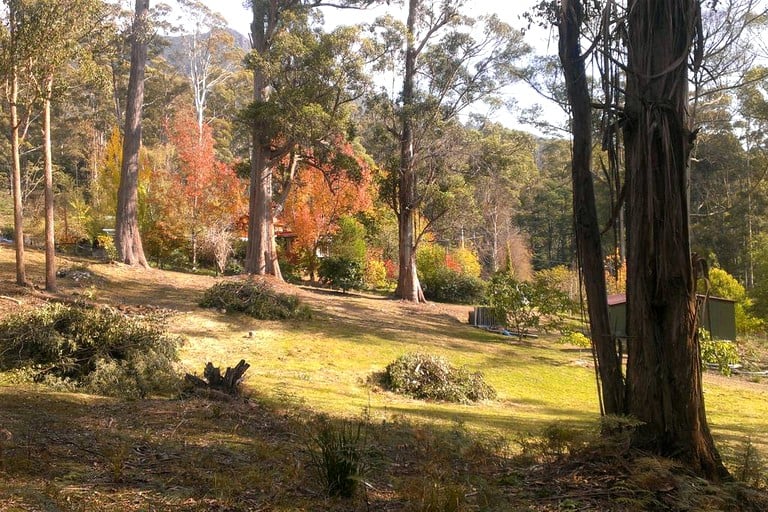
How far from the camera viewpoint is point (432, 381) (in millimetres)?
9711

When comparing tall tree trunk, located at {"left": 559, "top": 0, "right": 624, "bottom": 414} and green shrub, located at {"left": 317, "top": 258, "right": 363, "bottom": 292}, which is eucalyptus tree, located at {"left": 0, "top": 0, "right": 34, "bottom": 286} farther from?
green shrub, located at {"left": 317, "top": 258, "right": 363, "bottom": 292}

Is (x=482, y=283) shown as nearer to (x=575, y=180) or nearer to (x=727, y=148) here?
(x=727, y=148)

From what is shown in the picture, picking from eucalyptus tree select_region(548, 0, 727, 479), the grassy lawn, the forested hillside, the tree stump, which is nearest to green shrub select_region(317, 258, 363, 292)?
the forested hillside

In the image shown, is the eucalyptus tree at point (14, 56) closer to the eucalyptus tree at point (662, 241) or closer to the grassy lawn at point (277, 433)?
the grassy lawn at point (277, 433)

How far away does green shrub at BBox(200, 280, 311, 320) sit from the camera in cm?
1430

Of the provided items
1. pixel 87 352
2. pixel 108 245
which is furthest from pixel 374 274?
pixel 87 352

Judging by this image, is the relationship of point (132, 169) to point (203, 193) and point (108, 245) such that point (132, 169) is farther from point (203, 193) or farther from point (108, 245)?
point (203, 193)

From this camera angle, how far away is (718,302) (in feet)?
Answer: 63.0

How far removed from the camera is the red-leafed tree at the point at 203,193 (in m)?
25.8

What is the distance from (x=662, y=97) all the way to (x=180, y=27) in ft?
110

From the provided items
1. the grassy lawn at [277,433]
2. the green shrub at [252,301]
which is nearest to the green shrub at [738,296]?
the grassy lawn at [277,433]

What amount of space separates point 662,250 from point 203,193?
80.5 feet

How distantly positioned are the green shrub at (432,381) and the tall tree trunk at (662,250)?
5.21m

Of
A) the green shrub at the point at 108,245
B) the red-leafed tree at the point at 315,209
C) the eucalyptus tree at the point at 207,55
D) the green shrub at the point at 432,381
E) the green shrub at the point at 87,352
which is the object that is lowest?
the green shrub at the point at 432,381
